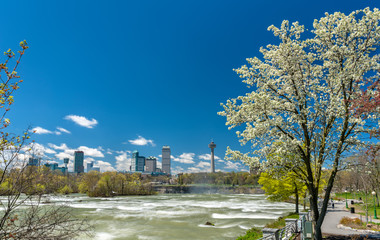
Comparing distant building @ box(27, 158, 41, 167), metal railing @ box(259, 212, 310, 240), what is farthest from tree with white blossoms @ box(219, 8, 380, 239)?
distant building @ box(27, 158, 41, 167)

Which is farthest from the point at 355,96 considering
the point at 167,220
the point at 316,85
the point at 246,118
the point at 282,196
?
the point at 167,220

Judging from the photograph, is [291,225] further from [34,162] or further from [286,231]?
Answer: [34,162]

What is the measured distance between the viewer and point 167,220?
40250 mm

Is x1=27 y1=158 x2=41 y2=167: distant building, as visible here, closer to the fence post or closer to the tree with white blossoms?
the tree with white blossoms

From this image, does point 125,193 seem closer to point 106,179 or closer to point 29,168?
point 106,179

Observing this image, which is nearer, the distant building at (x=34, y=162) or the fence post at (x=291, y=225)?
the distant building at (x=34, y=162)

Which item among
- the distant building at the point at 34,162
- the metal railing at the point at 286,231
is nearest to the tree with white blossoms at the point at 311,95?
the metal railing at the point at 286,231

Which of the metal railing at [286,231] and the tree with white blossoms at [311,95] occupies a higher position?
the tree with white blossoms at [311,95]

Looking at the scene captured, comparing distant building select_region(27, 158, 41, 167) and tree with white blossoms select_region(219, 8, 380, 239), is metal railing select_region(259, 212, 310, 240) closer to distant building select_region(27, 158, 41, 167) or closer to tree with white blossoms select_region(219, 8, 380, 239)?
tree with white blossoms select_region(219, 8, 380, 239)

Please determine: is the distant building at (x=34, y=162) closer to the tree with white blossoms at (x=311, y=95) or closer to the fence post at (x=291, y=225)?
the tree with white blossoms at (x=311, y=95)

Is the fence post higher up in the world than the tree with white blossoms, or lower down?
lower down

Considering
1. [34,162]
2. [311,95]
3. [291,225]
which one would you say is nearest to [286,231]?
[291,225]

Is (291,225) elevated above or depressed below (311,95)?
below

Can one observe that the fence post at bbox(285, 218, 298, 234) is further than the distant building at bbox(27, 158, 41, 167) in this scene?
Yes
